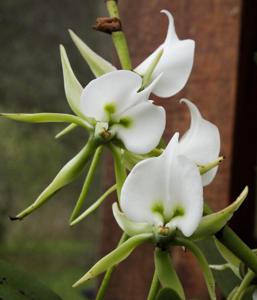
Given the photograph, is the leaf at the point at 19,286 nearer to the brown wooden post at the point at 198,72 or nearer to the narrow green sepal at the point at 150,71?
the narrow green sepal at the point at 150,71

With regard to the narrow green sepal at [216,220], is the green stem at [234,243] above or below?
below

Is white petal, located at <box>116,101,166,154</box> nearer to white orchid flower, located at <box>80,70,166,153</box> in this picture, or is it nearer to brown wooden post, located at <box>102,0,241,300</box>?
white orchid flower, located at <box>80,70,166,153</box>

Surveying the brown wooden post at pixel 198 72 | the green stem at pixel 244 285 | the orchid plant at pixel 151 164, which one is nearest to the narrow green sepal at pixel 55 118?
the orchid plant at pixel 151 164

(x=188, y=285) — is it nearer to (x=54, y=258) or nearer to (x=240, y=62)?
(x=240, y=62)

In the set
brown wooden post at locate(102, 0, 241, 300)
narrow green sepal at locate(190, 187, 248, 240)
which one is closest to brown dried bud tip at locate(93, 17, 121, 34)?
narrow green sepal at locate(190, 187, 248, 240)

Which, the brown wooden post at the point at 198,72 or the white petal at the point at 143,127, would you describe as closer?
the white petal at the point at 143,127

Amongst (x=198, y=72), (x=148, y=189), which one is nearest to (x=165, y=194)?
(x=148, y=189)

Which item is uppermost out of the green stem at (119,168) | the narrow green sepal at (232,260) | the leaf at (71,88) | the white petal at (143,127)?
the leaf at (71,88)
